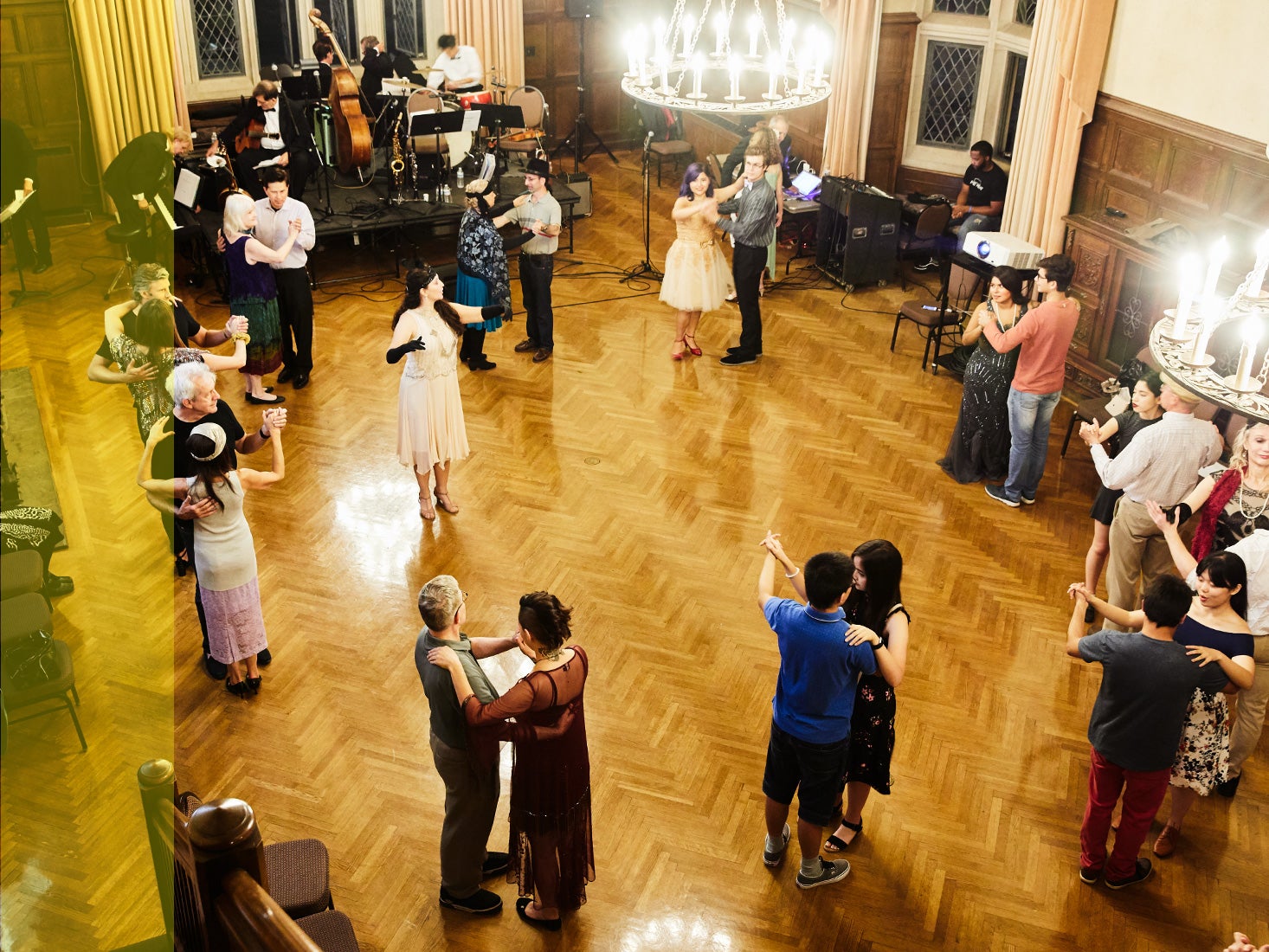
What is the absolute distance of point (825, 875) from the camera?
458 cm

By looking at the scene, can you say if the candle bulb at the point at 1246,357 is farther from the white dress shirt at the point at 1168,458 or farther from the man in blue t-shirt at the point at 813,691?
the white dress shirt at the point at 1168,458

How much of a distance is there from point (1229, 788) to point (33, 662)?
16.7ft

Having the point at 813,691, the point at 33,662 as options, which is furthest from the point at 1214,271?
the point at 33,662

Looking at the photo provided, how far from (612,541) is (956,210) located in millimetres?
5019

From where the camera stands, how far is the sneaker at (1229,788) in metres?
5.08

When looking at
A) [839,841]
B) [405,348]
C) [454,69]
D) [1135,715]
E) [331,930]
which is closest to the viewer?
[331,930]

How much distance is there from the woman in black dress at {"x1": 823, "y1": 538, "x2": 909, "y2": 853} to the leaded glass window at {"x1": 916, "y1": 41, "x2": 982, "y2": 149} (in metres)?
7.52

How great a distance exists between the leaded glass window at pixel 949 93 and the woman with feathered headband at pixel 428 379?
6161 mm

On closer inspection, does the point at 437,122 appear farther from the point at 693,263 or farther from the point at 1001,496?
the point at 1001,496

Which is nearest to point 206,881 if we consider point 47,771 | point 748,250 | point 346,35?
point 47,771

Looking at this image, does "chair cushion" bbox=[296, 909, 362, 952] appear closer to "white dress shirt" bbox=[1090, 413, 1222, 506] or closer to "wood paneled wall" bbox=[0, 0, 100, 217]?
"white dress shirt" bbox=[1090, 413, 1222, 506]

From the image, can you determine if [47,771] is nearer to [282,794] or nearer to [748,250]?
[282,794]

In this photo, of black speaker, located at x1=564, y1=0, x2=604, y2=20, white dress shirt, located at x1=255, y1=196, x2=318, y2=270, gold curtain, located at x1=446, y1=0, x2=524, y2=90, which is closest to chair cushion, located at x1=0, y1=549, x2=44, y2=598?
white dress shirt, located at x1=255, y1=196, x2=318, y2=270

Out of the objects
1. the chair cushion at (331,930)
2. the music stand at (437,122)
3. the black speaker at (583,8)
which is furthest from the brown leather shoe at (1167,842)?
the black speaker at (583,8)
